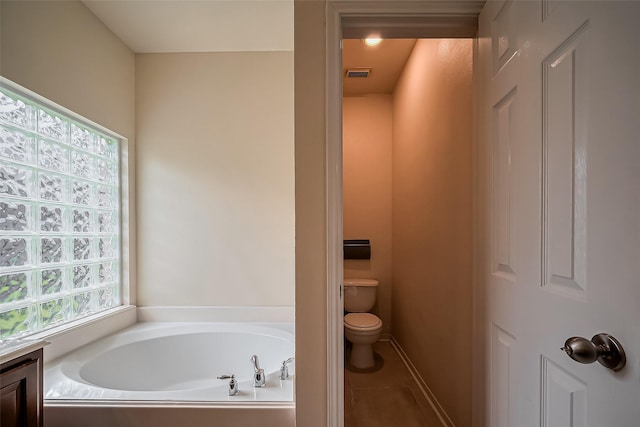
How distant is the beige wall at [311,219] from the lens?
3.38ft

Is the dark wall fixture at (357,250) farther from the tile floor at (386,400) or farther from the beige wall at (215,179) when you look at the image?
the tile floor at (386,400)

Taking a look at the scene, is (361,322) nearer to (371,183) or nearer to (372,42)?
(371,183)

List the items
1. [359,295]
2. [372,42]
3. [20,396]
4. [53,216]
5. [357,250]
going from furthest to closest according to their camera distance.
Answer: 1. [357,250]
2. [359,295]
3. [372,42]
4. [53,216]
5. [20,396]

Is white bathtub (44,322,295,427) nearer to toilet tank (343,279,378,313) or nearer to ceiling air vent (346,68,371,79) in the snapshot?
toilet tank (343,279,378,313)

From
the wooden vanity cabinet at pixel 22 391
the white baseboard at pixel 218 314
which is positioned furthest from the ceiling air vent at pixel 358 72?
the wooden vanity cabinet at pixel 22 391

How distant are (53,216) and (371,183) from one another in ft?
8.30

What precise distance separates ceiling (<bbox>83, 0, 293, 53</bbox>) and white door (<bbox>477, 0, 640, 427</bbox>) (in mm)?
1427

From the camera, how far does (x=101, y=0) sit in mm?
1692

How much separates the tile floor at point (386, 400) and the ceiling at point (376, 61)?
2.50 metres

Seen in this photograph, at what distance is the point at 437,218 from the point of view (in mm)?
1725

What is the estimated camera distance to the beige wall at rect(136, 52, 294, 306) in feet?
7.13

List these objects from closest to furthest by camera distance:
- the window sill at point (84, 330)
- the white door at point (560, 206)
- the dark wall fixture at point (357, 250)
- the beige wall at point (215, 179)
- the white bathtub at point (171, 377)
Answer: the white door at point (560, 206) → the white bathtub at point (171, 377) → the window sill at point (84, 330) → the beige wall at point (215, 179) → the dark wall fixture at point (357, 250)

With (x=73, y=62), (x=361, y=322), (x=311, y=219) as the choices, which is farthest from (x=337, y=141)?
(x=73, y=62)

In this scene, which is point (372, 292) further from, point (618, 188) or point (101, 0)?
point (101, 0)
